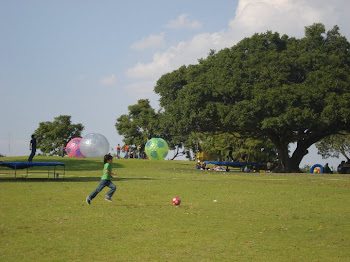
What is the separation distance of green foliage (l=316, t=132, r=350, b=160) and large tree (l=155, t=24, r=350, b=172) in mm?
31913

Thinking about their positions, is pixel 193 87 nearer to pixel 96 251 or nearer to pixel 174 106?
pixel 174 106

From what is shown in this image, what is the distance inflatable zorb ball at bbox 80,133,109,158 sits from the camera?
65.9 meters

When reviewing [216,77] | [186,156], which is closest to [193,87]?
[216,77]

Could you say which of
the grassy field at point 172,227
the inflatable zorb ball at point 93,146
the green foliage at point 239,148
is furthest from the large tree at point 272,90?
the grassy field at point 172,227

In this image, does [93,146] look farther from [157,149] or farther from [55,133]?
[55,133]

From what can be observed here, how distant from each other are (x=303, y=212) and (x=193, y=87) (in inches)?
1227

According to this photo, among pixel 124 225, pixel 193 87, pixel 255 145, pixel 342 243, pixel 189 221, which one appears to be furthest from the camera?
pixel 255 145

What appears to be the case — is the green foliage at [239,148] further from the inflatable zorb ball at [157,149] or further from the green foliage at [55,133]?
the green foliage at [55,133]

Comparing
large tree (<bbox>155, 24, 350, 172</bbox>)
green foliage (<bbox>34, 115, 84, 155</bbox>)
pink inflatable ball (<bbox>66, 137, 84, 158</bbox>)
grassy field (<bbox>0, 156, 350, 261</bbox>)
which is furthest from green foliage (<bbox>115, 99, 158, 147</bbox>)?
grassy field (<bbox>0, 156, 350, 261</bbox>)

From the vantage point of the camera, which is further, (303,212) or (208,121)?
(208,121)

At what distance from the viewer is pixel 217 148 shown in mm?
75750

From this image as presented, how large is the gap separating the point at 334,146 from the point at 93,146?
41863 millimetres

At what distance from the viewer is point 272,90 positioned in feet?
145

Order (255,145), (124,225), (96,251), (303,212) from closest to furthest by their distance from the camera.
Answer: (96,251) < (124,225) < (303,212) < (255,145)
